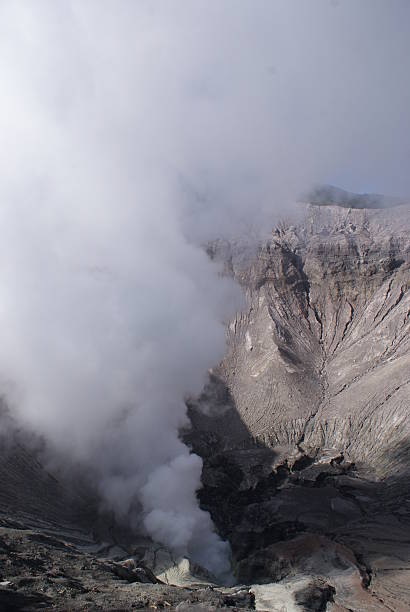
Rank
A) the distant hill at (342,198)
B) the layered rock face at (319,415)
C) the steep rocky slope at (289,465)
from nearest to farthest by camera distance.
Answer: the steep rocky slope at (289,465) → the layered rock face at (319,415) → the distant hill at (342,198)

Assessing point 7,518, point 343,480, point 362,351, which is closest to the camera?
point 7,518

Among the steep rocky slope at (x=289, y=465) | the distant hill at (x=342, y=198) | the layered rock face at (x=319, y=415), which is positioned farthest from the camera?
the distant hill at (x=342, y=198)

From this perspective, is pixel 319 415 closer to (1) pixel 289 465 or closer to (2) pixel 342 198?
(1) pixel 289 465

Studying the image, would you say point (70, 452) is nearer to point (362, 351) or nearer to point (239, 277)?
point (362, 351)

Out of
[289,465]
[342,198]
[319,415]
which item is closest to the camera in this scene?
[289,465]

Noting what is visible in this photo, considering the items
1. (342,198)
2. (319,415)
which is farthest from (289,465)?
(342,198)

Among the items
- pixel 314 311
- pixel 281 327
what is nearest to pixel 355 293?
pixel 314 311

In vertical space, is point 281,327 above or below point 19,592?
above

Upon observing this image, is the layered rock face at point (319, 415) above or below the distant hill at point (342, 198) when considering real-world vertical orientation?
below
